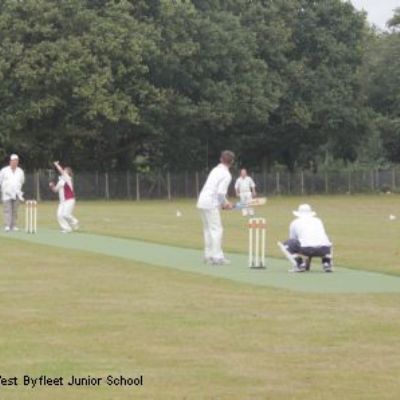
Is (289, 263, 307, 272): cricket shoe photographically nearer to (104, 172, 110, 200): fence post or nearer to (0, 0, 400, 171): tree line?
(0, 0, 400, 171): tree line

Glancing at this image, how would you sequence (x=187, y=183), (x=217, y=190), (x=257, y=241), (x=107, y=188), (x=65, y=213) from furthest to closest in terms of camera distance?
(x=187, y=183) → (x=107, y=188) → (x=65, y=213) → (x=217, y=190) → (x=257, y=241)

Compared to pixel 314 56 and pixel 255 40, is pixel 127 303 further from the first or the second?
pixel 314 56

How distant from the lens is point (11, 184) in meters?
31.3

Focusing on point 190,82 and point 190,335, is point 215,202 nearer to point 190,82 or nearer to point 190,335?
point 190,335

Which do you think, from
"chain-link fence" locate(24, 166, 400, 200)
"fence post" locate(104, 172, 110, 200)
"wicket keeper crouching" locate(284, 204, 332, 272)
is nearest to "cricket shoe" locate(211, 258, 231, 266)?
"wicket keeper crouching" locate(284, 204, 332, 272)

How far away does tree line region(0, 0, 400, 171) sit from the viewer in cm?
6225

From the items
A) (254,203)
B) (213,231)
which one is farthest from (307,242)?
(213,231)

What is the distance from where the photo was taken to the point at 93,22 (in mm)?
63406

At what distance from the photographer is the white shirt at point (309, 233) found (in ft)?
61.3

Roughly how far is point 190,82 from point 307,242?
50.4 metres

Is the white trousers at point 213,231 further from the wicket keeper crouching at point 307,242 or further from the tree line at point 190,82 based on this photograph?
the tree line at point 190,82

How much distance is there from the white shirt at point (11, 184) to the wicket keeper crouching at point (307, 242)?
13.6 m

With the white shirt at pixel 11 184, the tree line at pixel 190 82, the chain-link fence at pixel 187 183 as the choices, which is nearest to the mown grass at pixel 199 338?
the white shirt at pixel 11 184

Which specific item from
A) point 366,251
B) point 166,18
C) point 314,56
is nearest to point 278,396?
point 366,251
